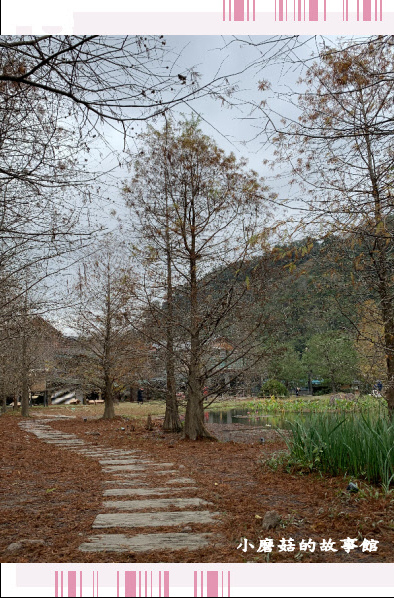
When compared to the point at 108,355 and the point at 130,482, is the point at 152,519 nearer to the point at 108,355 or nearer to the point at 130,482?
the point at 130,482

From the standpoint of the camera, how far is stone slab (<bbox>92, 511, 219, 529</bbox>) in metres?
3.62

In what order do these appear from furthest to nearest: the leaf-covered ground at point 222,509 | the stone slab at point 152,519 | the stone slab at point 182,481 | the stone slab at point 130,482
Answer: the stone slab at point 182,481 → the stone slab at point 130,482 → the stone slab at point 152,519 → the leaf-covered ground at point 222,509

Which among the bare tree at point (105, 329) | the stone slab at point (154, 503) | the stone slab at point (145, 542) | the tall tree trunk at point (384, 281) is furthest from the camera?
the bare tree at point (105, 329)

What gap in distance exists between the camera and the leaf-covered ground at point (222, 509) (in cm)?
294

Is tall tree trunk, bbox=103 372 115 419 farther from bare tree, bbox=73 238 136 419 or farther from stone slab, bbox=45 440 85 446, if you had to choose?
stone slab, bbox=45 440 85 446

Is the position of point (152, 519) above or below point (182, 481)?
above

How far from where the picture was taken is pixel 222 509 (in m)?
4.05

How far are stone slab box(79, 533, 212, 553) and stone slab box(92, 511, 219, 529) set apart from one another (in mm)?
286

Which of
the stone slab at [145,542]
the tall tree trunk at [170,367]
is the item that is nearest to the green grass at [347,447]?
the stone slab at [145,542]

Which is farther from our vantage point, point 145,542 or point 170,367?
point 170,367

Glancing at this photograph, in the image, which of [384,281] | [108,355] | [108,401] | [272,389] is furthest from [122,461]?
[272,389]

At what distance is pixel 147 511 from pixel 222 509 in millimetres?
657

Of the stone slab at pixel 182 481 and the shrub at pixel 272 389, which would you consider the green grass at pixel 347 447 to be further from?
the shrub at pixel 272 389

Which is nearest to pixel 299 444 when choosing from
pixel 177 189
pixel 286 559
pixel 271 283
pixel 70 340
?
pixel 286 559
